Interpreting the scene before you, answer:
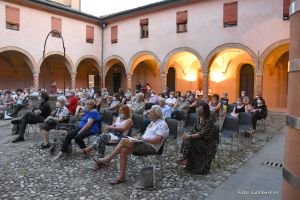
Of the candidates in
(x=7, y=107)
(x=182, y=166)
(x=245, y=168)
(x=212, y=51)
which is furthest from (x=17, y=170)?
(x=212, y=51)

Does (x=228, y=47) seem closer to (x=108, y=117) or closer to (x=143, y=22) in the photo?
(x=143, y=22)

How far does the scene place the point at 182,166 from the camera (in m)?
5.56

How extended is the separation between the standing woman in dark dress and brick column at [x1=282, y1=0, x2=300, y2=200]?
2684 millimetres

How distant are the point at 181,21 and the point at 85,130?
14.0 meters

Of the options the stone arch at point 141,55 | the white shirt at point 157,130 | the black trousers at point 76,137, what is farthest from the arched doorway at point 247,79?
the white shirt at point 157,130

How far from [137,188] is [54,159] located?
240 cm

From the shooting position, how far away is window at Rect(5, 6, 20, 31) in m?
17.6

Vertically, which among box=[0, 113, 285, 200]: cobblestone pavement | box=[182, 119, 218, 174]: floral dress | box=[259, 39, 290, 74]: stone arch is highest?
box=[259, 39, 290, 74]: stone arch

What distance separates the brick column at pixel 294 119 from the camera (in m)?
2.20

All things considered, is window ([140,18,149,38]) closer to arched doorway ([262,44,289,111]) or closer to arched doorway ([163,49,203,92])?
arched doorway ([163,49,203,92])

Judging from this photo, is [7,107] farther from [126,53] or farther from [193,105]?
[126,53]

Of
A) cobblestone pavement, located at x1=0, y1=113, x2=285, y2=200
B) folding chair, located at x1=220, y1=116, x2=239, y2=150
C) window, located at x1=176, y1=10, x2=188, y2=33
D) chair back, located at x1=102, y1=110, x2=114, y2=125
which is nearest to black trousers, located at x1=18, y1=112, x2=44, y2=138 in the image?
cobblestone pavement, located at x1=0, y1=113, x2=285, y2=200

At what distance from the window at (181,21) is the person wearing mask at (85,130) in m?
13.4

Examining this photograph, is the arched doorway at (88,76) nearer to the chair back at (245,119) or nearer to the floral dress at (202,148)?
the chair back at (245,119)
